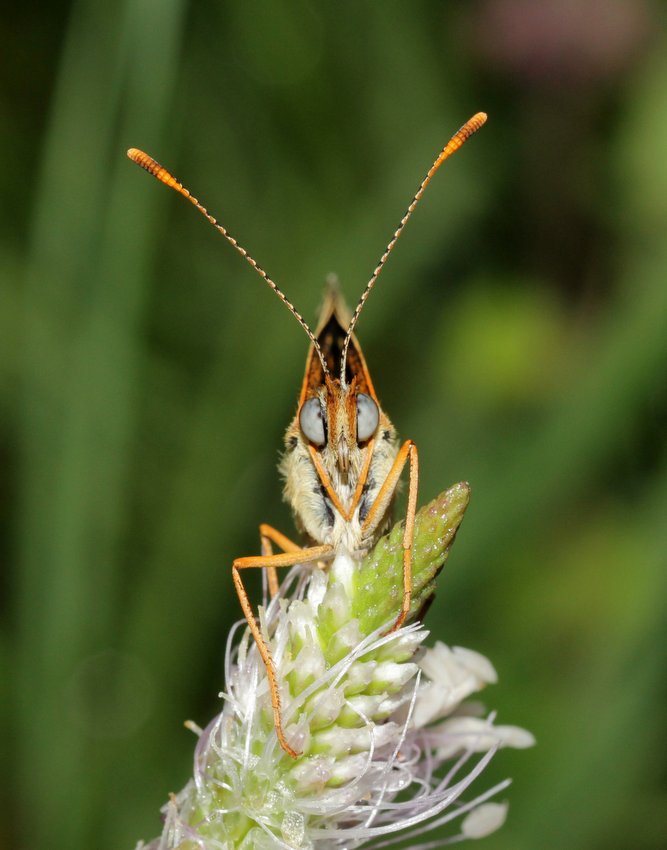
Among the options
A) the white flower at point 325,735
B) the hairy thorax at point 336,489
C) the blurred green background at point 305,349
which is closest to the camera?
the white flower at point 325,735

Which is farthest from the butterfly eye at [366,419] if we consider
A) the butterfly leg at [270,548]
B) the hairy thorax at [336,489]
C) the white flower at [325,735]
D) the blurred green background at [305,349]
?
the blurred green background at [305,349]

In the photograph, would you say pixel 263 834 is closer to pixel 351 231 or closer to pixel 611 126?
pixel 351 231

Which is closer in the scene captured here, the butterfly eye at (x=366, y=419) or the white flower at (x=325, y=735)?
the white flower at (x=325, y=735)

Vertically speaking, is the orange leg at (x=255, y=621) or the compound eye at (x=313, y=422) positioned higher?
the compound eye at (x=313, y=422)

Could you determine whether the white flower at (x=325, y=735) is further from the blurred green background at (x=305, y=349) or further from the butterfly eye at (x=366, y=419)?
the blurred green background at (x=305, y=349)

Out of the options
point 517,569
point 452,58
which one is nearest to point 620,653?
point 517,569

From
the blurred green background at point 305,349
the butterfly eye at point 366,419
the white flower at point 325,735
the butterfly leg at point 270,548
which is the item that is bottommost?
the white flower at point 325,735

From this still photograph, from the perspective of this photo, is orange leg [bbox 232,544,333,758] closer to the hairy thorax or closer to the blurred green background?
the hairy thorax
